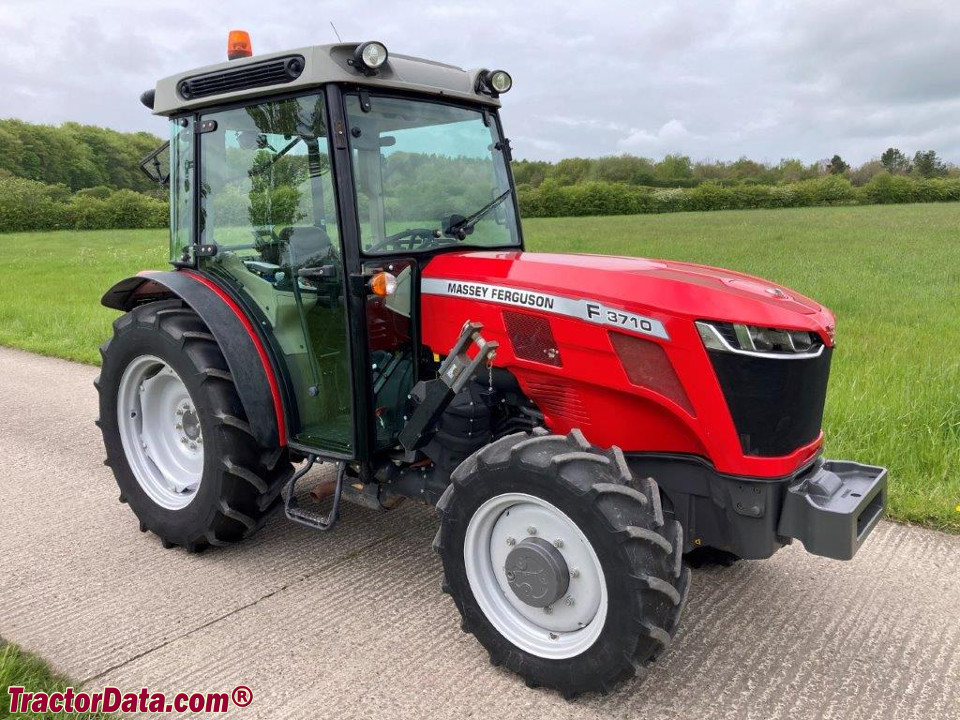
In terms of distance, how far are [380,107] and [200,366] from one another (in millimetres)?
1313

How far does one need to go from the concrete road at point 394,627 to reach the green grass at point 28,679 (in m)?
0.08

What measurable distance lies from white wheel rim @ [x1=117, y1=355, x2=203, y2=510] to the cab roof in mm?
1259

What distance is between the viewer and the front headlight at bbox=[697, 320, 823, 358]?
2.45m

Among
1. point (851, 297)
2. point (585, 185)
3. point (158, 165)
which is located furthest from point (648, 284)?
point (585, 185)

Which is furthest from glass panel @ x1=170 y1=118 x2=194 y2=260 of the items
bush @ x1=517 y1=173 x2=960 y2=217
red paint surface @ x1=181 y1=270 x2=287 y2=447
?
bush @ x1=517 y1=173 x2=960 y2=217

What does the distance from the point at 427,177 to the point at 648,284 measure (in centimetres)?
118

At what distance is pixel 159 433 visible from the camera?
3.89m

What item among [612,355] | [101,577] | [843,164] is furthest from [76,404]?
[843,164]

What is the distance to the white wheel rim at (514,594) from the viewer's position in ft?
8.23

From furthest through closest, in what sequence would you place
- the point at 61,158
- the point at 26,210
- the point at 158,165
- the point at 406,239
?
1. the point at 61,158
2. the point at 26,210
3. the point at 158,165
4. the point at 406,239

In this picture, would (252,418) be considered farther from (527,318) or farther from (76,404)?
(76,404)

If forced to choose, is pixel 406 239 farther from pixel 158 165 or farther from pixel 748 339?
pixel 158 165

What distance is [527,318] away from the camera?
2.87 metres

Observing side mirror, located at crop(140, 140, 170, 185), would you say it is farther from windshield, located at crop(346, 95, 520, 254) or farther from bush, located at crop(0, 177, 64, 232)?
bush, located at crop(0, 177, 64, 232)
